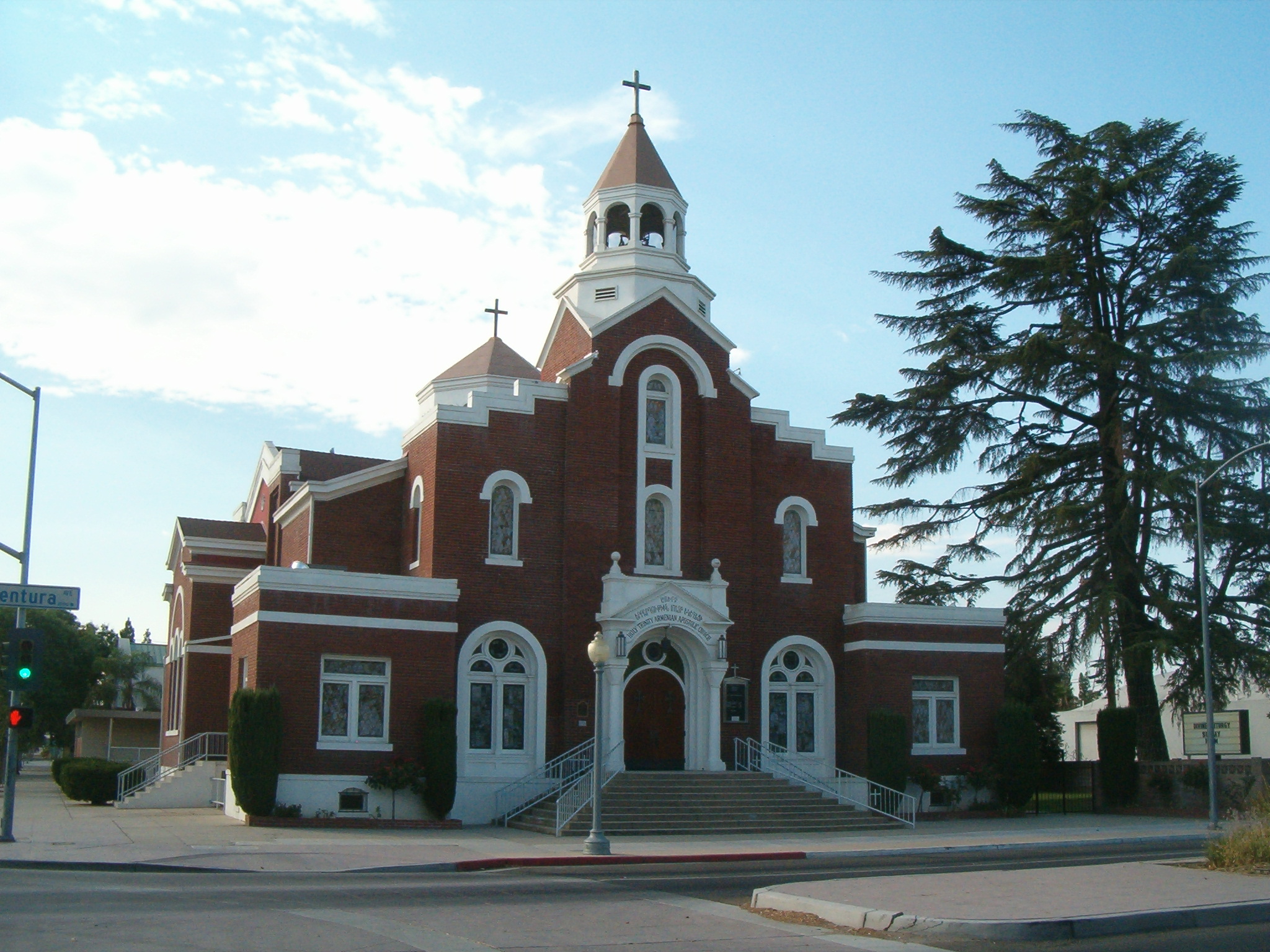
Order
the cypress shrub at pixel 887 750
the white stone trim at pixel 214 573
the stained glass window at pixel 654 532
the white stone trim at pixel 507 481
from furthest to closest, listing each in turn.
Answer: the white stone trim at pixel 214 573
the stained glass window at pixel 654 532
the cypress shrub at pixel 887 750
the white stone trim at pixel 507 481

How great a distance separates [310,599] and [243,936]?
16405 millimetres

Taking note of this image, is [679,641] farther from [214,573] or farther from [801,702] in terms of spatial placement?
[214,573]

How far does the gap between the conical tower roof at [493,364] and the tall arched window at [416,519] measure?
1125cm

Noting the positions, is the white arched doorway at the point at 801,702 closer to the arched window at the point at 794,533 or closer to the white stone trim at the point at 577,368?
the arched window at the point at 794,533

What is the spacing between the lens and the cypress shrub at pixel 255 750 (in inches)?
1066

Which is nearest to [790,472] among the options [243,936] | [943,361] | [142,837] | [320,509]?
[943,361]

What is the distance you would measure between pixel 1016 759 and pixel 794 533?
813 cm

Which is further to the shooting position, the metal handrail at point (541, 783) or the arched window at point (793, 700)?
the arched window at point (793, 700)

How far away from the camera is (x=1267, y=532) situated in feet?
117

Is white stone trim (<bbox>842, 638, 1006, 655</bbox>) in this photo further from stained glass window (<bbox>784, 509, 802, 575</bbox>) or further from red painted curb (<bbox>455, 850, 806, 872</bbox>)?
red painted curb (<bbox>455, 850, 806, 872</bbox>)

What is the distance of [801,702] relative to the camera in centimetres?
3438

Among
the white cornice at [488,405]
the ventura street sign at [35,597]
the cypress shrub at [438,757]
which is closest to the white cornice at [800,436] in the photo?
→ the white cornice at [488,405]

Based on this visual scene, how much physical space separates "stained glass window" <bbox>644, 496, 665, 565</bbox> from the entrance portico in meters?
0.84

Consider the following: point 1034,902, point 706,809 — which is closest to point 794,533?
point 706,809
